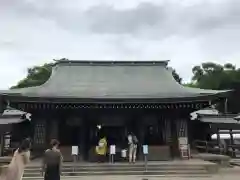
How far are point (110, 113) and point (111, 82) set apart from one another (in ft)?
13.2

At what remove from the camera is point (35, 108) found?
768 inches

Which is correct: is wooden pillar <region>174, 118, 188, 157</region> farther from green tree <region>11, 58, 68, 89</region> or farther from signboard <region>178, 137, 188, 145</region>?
green tree <region>11, 58, 68, 89</region>

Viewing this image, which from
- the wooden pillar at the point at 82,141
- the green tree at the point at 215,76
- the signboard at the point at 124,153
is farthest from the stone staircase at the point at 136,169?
the green tree at the point at 215,76

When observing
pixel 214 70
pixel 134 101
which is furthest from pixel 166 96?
pixel 214 70

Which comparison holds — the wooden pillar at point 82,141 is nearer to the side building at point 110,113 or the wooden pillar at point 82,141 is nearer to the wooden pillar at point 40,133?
the side building at point 110,113

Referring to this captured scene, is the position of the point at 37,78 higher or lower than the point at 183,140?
higher

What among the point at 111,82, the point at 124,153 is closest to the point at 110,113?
the point at 124,153

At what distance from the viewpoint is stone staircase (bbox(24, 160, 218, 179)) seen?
16.1 metres

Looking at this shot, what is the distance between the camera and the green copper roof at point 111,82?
2027 cm

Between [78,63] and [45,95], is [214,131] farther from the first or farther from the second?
[45,95]

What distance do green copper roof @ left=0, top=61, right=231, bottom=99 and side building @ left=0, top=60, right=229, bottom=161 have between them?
5 cm

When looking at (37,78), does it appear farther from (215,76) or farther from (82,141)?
(82,141)

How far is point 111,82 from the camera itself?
24.0 metres

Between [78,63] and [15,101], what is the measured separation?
8.50 metres
